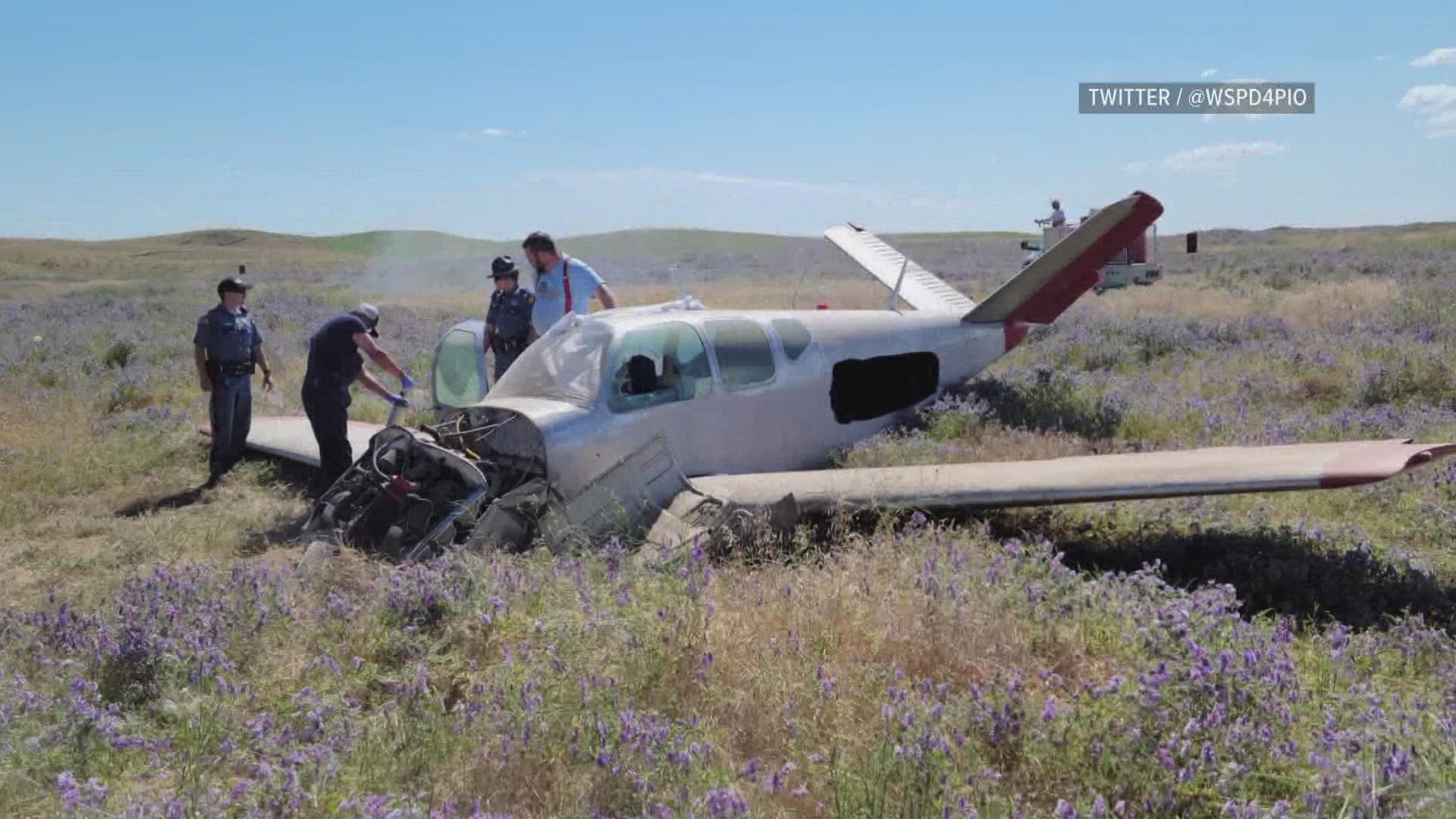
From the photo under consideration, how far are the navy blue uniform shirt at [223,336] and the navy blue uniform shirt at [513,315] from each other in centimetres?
249

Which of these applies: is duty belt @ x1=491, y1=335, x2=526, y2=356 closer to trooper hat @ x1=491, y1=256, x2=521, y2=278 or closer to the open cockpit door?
trooper hat @ x1=491, y1=256, x2=521, y2=278

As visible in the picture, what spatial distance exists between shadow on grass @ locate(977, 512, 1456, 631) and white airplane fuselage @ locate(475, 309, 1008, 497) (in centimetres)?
187

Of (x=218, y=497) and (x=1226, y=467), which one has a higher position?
(x=1226, y=467)

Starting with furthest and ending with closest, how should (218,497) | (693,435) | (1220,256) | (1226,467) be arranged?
(1220,256)
(218,497)
(693,435)
(1226,467)

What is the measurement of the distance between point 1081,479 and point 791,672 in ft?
8.99

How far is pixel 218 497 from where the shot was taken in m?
9.70

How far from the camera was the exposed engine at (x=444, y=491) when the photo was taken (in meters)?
6.09

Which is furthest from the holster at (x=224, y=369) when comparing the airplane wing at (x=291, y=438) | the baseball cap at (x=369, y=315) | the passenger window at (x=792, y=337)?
the passenger window at (x=792, y=337)

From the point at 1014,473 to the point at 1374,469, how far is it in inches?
76.5

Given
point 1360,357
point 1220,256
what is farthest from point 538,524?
point 1220,256

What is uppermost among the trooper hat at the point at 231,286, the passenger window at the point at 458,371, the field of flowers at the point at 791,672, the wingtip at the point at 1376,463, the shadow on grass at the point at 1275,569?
the trooper hat at the point at 231,286

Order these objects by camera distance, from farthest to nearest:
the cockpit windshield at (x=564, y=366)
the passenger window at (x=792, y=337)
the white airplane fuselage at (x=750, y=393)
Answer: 1. the passenger window at (x=792, y=337)
2. the cockpit windshield at (x=564, y=366)
3. the white airplane fuselage at (x=750, y=393)

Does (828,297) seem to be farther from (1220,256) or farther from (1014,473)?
(1220,256)

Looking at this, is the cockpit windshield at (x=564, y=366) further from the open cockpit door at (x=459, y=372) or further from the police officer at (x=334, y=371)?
the police officer at (x=334, y=371)
